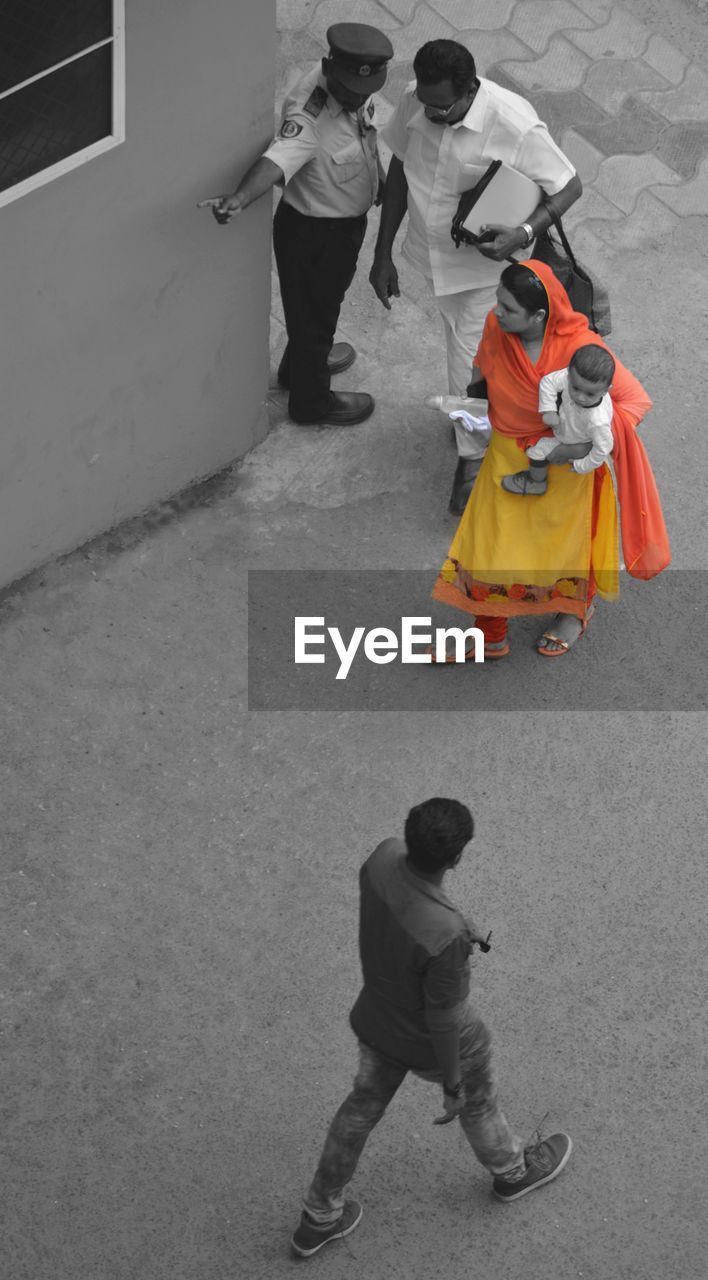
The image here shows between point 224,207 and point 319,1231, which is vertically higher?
point 224,207

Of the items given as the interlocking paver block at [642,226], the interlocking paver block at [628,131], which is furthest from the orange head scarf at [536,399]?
the interlocking paver block at [628,131]

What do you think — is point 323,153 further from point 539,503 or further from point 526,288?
point 539,503

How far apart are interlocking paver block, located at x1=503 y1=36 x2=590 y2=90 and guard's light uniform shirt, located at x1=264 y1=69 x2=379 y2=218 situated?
2.40 metres

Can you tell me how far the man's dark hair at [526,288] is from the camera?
485 cm

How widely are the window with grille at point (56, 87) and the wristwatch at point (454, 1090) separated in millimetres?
2866

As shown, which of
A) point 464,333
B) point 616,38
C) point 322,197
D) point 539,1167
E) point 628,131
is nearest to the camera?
point 539,1167

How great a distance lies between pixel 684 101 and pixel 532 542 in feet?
12.1

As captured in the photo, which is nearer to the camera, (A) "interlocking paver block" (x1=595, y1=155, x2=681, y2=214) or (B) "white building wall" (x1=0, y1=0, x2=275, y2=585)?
(B) "white building wall" (x1=0, y1=0, x2=275, y2=585)

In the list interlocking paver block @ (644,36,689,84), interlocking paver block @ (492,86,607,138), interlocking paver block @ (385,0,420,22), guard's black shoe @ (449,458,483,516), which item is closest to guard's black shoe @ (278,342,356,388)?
guard's black shoe @ (449,458,483,516)

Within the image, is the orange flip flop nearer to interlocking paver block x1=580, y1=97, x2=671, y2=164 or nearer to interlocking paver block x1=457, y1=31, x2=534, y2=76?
interlocking paver block x1=580, y1=97, x2=671, y2=164

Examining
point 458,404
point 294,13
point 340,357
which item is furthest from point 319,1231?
point 294,13

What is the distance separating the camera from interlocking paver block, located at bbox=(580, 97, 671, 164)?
7742 mm

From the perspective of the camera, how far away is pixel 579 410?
4.96 m

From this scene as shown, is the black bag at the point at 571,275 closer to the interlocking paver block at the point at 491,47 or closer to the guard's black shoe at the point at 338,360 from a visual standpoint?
the guard's black shoe at the point at 338,360
